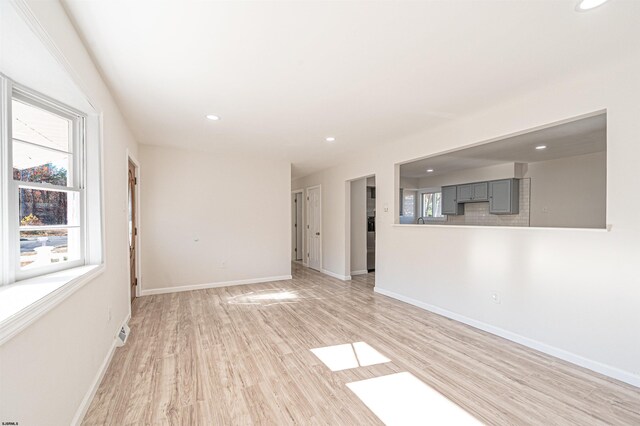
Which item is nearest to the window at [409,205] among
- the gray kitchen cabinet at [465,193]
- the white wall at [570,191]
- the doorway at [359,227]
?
the gray kitchen cabinet at [465,193]

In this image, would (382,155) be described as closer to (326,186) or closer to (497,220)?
(326,186)

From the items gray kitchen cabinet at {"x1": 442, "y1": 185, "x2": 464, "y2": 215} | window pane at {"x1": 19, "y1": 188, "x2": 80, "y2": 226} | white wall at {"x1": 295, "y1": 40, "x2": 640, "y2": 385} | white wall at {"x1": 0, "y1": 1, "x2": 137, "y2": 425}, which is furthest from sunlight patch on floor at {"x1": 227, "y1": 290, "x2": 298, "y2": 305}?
gray kitchen cabinet at {"x1": 442, "y1": 185, "x2": 464, "y2": 215}

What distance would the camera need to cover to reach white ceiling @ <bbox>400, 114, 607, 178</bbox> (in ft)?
12.0

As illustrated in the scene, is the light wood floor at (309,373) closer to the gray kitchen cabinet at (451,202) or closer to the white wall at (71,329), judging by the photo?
the white wall at (71,329)

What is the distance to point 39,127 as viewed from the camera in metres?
1.88

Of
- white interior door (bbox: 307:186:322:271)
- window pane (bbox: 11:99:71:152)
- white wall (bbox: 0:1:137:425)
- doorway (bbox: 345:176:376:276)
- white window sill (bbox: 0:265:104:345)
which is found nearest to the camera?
white window sill (bbox: 0:265:104:345)

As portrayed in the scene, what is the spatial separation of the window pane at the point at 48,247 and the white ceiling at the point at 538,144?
4.44 meters

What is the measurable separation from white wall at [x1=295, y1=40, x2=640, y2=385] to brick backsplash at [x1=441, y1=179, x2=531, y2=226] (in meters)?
3.22

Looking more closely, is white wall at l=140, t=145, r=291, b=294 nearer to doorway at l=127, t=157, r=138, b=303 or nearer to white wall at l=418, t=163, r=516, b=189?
doorway at l=127, t=157, r=138, b=303

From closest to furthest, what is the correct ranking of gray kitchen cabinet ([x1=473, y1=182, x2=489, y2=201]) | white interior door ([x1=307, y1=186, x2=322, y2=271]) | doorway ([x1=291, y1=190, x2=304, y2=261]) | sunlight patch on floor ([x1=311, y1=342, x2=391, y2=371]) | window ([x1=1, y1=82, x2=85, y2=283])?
window ([x1=1, y1=82, x2=85, y2=283])
sunlight patch on floor ([x1=311, y1=342, x2=391, y2=371])
gray kitchen cabinet ([x1=473, y1=182, x2=489, y2=201])
white interior door ([x1=307, y1=186, x2=322, y2=271])
doorway ([x1=291, y1=190, x2=304, y2=261])

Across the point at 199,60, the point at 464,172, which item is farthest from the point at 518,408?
the point at 464,172

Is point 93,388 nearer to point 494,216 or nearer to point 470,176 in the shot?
point 494,216

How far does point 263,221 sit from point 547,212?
5.69 meters

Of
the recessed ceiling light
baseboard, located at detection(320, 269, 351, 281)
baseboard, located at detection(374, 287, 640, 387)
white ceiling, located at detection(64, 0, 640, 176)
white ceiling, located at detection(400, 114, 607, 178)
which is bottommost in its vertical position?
baseboard, located at detection(320, 269, 351, 281)
